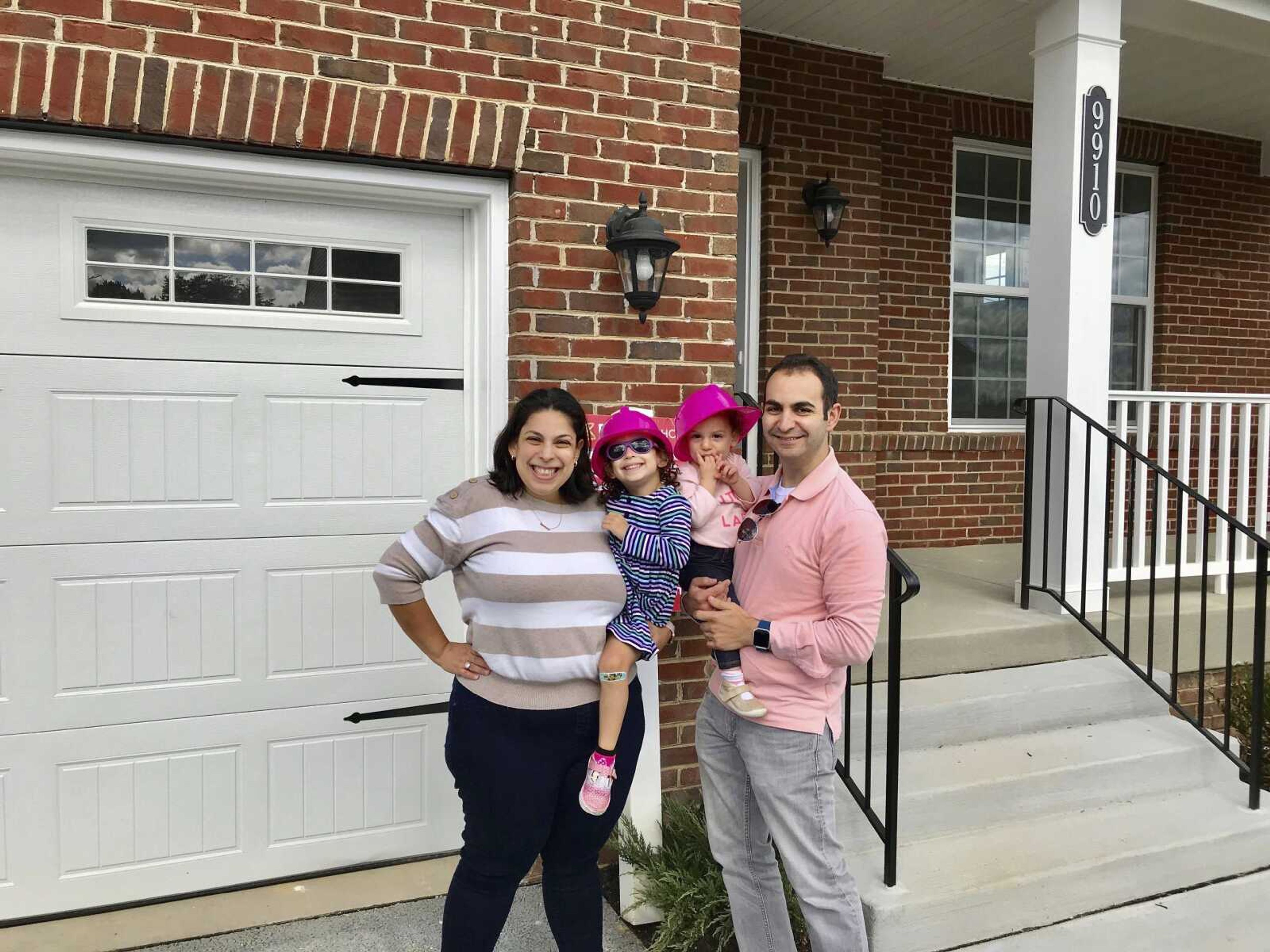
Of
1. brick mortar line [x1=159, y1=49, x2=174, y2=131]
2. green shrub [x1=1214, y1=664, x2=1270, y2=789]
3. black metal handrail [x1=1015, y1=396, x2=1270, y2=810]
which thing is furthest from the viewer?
green shrub [x1=1214, y1=664, x2=1270, y2=789]

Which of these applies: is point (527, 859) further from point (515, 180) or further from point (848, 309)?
point (848, 309)

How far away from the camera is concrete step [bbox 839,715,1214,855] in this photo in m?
3.18

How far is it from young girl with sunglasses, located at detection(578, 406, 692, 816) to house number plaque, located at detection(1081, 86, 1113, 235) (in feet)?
10.3

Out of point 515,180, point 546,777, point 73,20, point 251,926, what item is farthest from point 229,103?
point 251,926

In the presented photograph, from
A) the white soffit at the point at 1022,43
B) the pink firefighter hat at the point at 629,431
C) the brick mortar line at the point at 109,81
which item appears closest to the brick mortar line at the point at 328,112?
the brick mortar line at the point at 109,81

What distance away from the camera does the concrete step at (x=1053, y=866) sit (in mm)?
2793

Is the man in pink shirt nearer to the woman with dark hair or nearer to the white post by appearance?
the woman with dark hair

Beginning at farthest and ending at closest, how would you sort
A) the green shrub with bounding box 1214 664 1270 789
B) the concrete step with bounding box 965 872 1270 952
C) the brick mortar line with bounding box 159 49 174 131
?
the green shrub with bounding box 1214 664 1270 789, the concrete step with bounding box 965 872 1270 952, the brick mortar line with bounding box 159 49 174 131

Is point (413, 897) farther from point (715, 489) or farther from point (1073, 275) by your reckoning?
point (1073, 275)

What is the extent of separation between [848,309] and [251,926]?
4.41 metres

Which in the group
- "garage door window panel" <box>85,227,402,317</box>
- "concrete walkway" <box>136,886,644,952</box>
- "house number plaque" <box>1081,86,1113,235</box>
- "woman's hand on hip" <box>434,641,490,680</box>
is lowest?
"concrete walkway" <box>136,886,644,952</box>

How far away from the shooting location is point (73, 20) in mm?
2613

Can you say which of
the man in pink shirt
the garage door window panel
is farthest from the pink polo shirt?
the garage door window panel

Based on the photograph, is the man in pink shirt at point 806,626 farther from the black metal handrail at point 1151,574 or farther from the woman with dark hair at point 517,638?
the black metal handrail at point 1151,574
